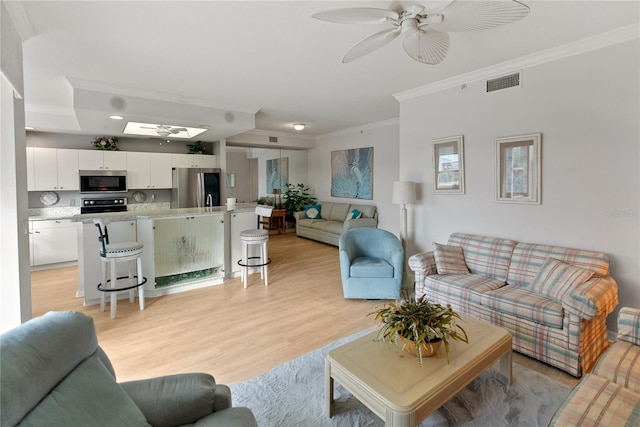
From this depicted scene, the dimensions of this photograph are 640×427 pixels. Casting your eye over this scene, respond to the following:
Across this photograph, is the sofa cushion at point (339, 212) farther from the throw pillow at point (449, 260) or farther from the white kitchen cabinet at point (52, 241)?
the white kitchen cabinet at point (52, 241)

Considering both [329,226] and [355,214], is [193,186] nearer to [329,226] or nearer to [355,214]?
[329,226]

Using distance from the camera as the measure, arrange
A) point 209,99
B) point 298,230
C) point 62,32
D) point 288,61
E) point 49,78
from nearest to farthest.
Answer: point 62,32, point 288,61, point 49,78, point 209,99, point 298,230

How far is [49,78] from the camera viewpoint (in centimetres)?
359

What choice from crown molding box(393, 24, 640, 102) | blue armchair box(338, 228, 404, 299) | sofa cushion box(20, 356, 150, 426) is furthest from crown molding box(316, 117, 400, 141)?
sofa cushion box(20, 356, 150, 426)

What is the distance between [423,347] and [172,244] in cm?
365

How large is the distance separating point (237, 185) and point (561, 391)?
794cm

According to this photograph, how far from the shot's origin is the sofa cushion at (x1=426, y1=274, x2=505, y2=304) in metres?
2.92

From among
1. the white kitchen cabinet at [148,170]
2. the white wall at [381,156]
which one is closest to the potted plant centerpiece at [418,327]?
the white wall at [381,156]

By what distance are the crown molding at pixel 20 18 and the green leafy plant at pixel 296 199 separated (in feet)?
20.9

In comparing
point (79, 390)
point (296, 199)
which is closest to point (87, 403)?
point (79, 390)

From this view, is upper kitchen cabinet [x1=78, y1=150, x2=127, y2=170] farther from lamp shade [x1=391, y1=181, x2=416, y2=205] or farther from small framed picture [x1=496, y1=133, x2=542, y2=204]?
small framed picture [x1=496, y1=133, x2=542, y2=204]

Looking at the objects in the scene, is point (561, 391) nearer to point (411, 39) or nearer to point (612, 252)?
point (612, 252)

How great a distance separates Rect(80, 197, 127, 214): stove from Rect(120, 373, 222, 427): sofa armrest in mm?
5708

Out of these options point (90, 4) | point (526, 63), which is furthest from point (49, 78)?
point (526, 63)
